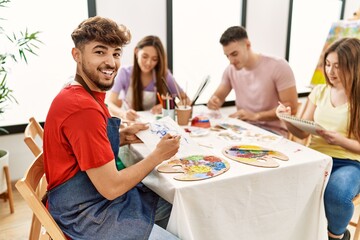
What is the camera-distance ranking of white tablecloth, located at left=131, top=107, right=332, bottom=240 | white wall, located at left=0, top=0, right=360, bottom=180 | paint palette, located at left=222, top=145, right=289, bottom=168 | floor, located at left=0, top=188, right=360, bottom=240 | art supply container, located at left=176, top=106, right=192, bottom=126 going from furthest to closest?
white wall, located at left=0, top=0, right=360, bottom=180, floor, located at left=0, top=188, right=360, bottom=240, art supply container, located at left=176, top=106, right=192, bottom=126, paint palette, located at left=222, top=145, right=289, bottom=168, white tablecloth, located at left=131, top=107, right=332, bottom=240

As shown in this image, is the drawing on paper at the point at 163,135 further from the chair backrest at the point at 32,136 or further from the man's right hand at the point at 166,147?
the chair backrest at the point at 32,136

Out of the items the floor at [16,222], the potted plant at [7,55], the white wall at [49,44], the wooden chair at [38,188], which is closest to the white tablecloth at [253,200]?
the wooden chair at [38,188]

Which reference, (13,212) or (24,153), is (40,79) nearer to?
(24,153)

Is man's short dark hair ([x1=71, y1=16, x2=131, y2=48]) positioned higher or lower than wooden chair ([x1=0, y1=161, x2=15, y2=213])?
higher

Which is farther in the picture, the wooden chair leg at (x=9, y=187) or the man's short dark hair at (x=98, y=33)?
the wooden chair leg at (x=9, y=187)

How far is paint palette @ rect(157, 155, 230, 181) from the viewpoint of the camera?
1.08 m

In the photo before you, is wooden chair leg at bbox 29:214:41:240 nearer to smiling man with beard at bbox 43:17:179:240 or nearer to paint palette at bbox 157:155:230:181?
smiling man with beard at bbox 43:17:179:240

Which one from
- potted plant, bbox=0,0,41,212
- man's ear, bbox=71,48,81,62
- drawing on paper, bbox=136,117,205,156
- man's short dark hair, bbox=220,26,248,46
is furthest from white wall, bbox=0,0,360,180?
man's ear, bbox=71,48,81,62

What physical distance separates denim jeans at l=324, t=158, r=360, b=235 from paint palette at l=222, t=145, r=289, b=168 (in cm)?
32

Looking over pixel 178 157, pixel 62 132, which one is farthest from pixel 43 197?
pixel 178 157

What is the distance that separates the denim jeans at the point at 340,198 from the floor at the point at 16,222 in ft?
2.14

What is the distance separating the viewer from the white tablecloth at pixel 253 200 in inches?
40.6

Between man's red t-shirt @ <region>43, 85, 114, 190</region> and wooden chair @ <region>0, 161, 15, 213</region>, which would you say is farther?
wooden chair @ <region>0, 161, 15, 213</region>

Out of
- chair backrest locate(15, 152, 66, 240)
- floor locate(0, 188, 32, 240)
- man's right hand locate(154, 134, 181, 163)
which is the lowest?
floor locate(0, 188, 32, 240)
